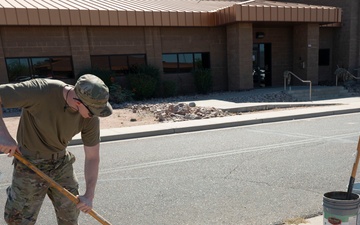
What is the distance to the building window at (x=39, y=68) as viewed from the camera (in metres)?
13.8

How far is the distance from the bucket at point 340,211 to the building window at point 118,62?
547 inches

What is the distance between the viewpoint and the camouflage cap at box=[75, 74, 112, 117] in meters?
1.97

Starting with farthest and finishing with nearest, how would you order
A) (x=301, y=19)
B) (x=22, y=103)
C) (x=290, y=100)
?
(x=301, y=19) < (x=290, y=100) < (x=22, y=103)

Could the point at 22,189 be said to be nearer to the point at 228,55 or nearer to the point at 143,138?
the point at 143,138

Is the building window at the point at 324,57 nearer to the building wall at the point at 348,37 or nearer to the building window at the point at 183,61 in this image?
the building wall at the point at 348,37

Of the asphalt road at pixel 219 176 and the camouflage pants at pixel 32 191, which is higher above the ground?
the camouflage pants at pixel 32 191

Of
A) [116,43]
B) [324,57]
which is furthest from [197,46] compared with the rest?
[324,57]

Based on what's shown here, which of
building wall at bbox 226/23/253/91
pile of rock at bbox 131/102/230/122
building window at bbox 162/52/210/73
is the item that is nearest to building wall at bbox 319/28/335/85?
building wall at bbox 226/23/253/91

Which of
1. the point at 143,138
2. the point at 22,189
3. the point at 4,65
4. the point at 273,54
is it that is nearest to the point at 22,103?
the point at 22,189

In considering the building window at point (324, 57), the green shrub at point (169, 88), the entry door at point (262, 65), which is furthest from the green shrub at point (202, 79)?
the building window at point (324, 57)

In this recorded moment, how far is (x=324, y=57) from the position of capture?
67.9 feet

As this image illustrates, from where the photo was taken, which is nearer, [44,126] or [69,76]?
[44,126]

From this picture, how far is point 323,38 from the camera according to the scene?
66.5 ft

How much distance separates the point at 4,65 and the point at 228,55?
11284 mm
